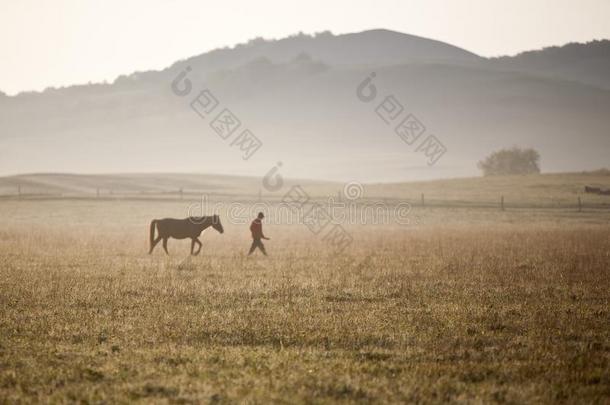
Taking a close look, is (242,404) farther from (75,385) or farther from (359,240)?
(359,240)

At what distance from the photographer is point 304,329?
1095 centimetres

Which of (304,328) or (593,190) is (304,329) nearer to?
(304,328)

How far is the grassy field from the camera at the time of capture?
7957 millimetres

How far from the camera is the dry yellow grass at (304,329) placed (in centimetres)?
796

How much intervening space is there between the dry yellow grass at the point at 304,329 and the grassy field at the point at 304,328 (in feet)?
0.11

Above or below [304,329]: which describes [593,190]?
above

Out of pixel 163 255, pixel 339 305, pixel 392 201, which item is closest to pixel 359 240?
pixel 163 255

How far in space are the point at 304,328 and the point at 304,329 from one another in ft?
0.21

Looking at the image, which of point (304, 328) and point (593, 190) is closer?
point (304, 328)

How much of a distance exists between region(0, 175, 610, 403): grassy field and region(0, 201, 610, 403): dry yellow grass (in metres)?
0.03

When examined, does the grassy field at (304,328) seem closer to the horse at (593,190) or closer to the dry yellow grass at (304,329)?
the dry yellow grass at (304,329)

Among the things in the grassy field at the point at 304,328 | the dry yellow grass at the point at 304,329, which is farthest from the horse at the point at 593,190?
the dry yellow grass at the point at 304,329

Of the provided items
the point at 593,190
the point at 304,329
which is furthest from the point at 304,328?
the point at 593,190

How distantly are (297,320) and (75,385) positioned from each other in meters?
4.51
